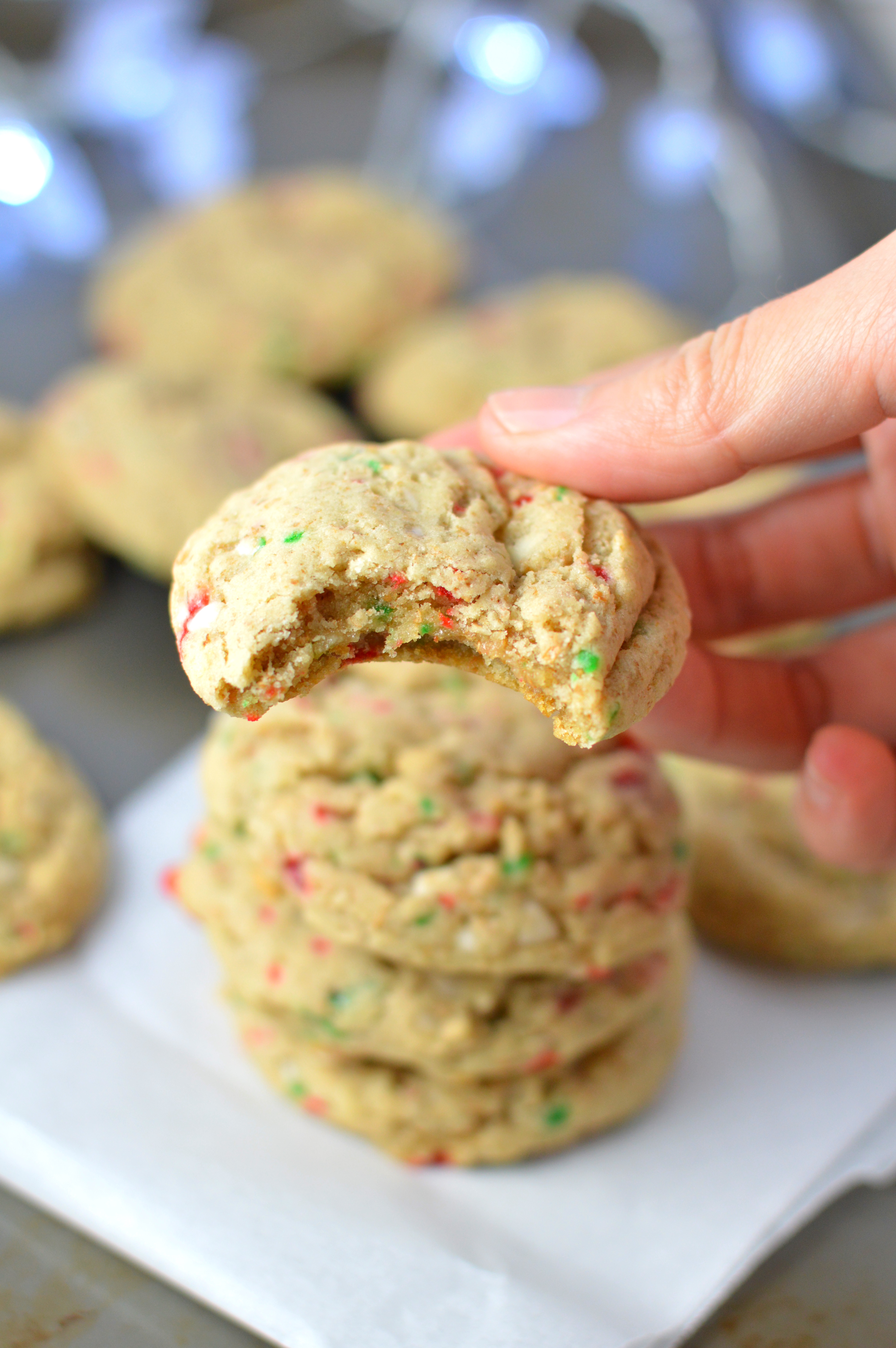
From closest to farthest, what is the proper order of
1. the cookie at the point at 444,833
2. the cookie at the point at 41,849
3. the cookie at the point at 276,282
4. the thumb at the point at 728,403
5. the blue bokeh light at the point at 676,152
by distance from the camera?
the thumb at the point at 728,403, the cookie at the point at 444,833, the cookie at the point at 41,849, the cookie at the point at 276,282, the blue bokeh light at the point at 676,152

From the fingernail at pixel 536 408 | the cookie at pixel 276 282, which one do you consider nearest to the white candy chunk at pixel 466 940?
the fingernail at pixel 536 408

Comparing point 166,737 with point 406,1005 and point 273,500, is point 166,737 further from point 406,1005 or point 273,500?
point 273,500

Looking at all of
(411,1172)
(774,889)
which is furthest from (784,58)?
(411,1172)

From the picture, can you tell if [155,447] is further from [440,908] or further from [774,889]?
[774,889]

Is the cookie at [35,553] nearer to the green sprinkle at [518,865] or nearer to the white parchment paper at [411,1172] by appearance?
the white parchment paper at [411,1172]

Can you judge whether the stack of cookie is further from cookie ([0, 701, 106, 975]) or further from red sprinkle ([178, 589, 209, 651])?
red sprinkle ([178, 589, 209, 651])

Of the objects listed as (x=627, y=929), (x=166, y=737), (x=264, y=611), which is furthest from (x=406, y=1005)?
(x=166, y=737)

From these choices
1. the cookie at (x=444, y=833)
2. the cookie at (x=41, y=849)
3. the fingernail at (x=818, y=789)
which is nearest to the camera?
the cookie at (x=444, y=833)
